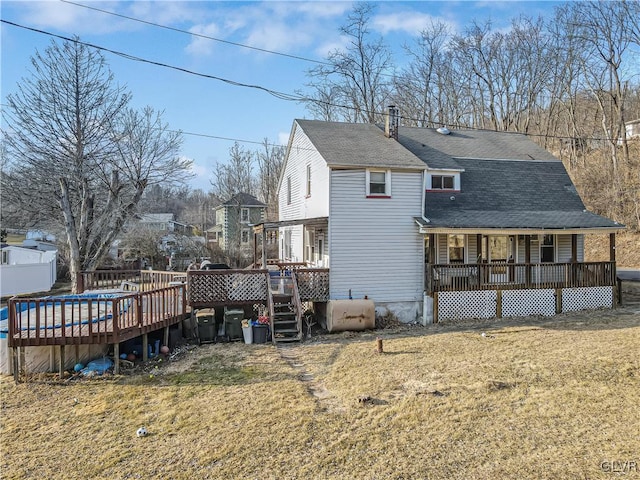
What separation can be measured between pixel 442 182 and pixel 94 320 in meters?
12.9

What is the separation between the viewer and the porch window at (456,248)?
54.7ft

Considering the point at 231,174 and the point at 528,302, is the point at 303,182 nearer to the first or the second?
the point at 528,302

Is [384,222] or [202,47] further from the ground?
[202,47]

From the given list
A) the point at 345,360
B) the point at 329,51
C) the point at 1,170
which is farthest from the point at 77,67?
the point at 329,51

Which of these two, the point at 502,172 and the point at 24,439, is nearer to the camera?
the point at 24,439

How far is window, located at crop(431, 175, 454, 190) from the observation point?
1667cm

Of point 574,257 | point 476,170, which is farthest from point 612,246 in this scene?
point 476,170

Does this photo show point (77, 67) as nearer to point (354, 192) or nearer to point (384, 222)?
point (354, 192)

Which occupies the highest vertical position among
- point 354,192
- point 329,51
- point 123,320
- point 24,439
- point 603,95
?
point 329,51

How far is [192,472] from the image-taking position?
18.5ft

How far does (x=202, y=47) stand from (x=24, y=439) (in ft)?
34.5

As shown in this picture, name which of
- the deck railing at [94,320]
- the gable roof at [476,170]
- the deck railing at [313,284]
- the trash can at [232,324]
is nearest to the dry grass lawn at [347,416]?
the deck railing at [94,320]

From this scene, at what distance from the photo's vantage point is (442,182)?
16.7m

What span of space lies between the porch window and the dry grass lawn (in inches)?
229
